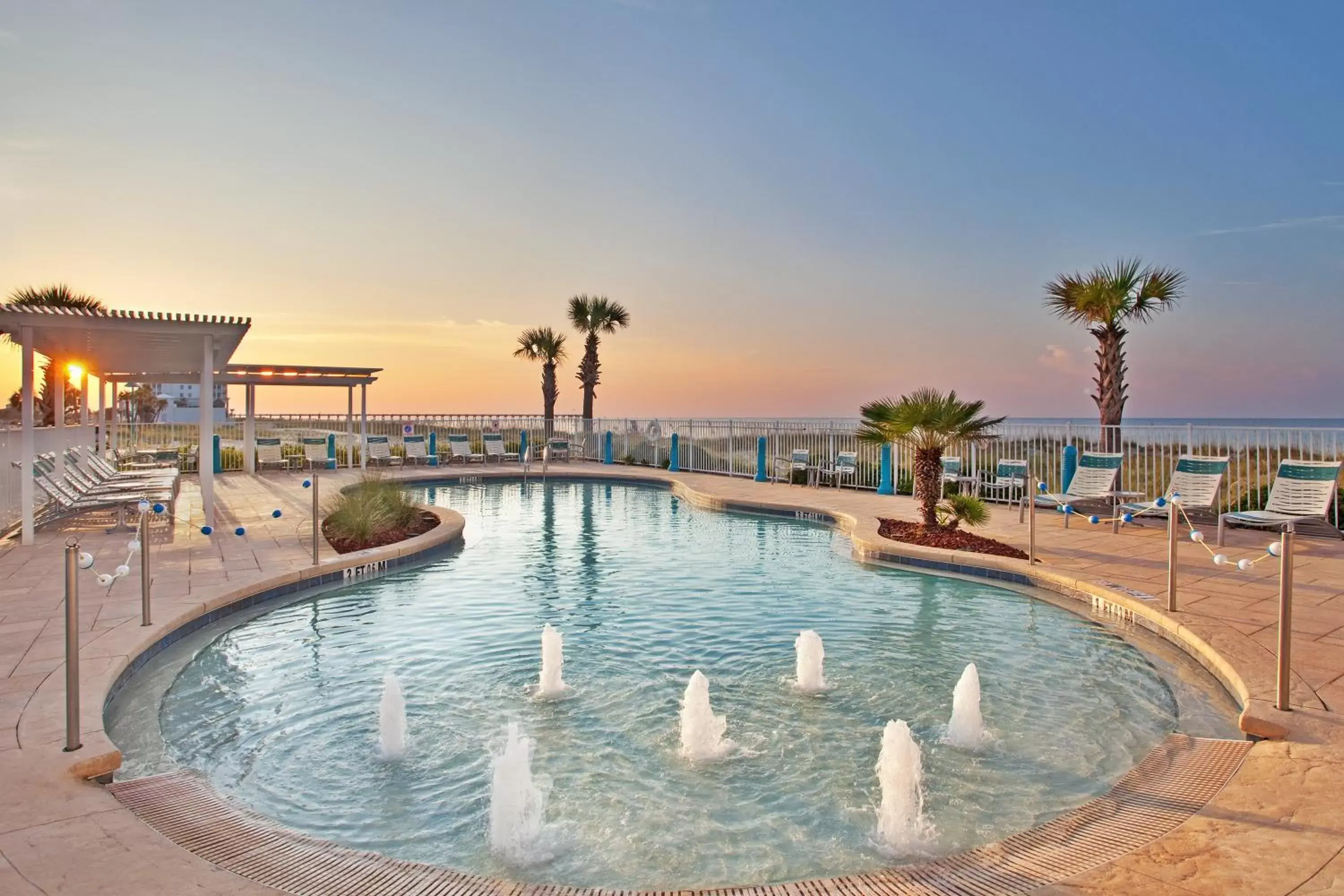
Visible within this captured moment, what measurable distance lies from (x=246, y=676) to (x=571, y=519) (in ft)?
25.0

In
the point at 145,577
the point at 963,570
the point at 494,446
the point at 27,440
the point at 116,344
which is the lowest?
the point at 963,570

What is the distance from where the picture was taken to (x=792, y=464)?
16656 mm

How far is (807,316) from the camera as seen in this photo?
2167cm

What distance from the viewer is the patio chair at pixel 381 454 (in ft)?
68.6

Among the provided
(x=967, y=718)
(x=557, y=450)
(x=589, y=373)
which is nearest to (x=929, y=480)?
(x=967, y=718)

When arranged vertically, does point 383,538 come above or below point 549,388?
below

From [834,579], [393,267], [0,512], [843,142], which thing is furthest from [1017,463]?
[0,512]

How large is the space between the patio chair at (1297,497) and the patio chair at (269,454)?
19.3 m

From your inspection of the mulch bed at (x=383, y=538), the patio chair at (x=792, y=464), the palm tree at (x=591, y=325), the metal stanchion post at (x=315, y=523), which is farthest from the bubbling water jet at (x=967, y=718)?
the palm tree at (x=591, y=325)

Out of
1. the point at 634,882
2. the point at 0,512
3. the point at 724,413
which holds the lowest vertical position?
the point at 634,882

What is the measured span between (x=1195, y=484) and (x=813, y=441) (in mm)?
7778

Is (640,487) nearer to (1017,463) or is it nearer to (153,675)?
(1017,463)

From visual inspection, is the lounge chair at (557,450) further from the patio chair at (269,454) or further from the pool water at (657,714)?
the pool water at (657,714)

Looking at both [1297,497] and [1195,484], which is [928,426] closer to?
[1195,484]
